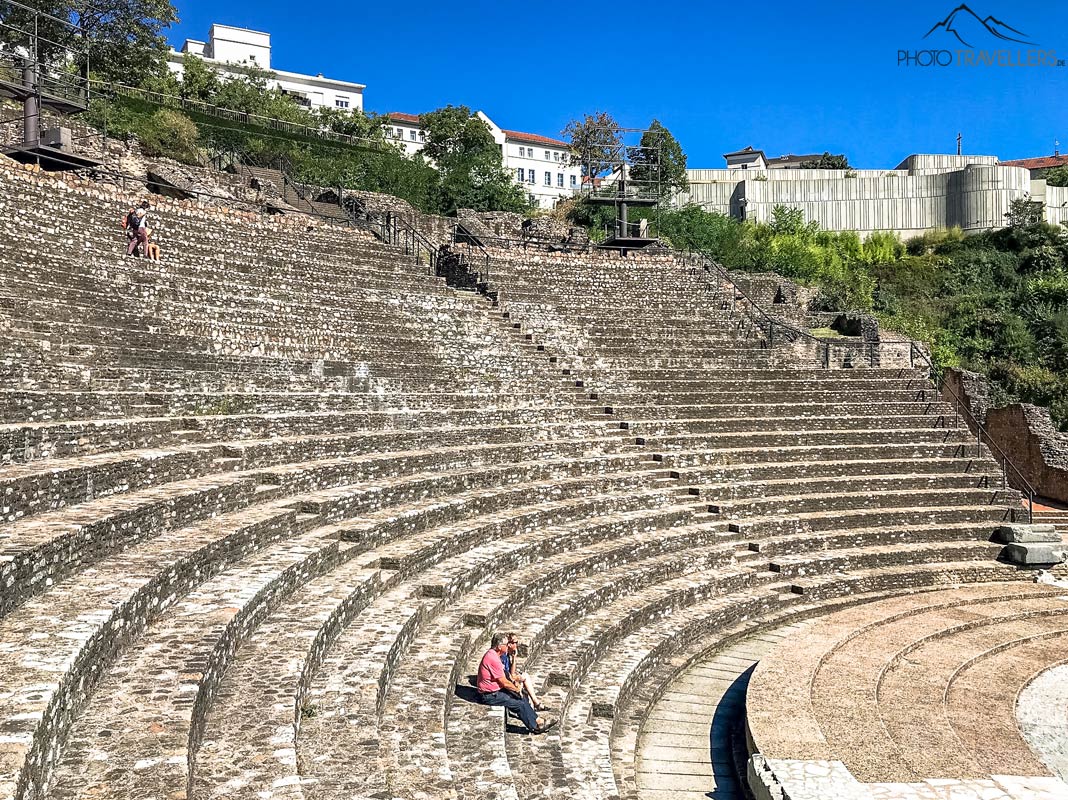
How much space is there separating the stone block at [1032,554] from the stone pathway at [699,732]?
214 inches

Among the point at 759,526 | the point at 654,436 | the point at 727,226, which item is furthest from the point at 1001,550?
the point at 727,226

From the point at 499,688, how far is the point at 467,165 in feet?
89.4

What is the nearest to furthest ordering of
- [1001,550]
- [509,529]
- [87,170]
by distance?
[509,529] < [1001,550] < [87,170]

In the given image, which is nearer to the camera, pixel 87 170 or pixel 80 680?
pixel 80 680

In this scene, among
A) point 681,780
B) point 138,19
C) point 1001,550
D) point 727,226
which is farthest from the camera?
point 727,226

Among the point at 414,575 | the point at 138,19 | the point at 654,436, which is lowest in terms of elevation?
the point at 414,575

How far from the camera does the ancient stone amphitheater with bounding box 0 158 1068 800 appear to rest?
4703 millimetres

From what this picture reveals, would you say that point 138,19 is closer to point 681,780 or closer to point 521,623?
point 521,623

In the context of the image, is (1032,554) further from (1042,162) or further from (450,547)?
(1042,162)

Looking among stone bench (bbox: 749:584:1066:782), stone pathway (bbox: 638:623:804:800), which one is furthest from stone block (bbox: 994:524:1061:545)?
stone pathway (bbox: 638:623:804:800)

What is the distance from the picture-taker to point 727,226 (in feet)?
98.4

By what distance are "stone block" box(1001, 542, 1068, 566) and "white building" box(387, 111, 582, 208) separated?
46478 mm

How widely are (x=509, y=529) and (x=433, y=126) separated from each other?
33.0 meters

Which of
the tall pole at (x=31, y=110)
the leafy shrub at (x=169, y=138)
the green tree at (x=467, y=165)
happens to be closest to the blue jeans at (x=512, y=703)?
the tall pole at (x=31, y=110)
